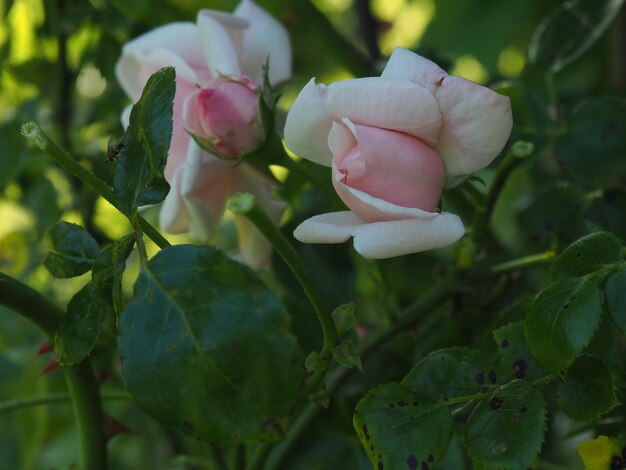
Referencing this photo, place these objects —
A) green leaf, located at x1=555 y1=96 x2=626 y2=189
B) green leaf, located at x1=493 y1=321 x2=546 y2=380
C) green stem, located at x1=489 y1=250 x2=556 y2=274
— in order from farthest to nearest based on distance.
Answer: green leaf, located at x1=555 y1=96 x2=626 y2=189, green stem, located at x1=489 y1=250 x2=556 y2=274, green leaf, located at x1=493 y1=321 x2=546 y2=380

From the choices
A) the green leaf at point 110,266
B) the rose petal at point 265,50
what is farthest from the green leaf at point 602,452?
the rose petal at point 265,50

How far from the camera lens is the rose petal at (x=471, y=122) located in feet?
1.39

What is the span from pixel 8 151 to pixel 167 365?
0.60 metres

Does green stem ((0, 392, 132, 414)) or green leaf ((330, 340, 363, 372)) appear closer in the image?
green leaf ((330, 340, 363, 372))

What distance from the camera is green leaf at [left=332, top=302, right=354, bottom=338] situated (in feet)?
1.40

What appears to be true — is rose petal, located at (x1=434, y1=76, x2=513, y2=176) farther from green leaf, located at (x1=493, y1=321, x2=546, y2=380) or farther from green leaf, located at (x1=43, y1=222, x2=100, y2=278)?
green leaf, located at (x1=43, y1=222, x2=100, y2=278)

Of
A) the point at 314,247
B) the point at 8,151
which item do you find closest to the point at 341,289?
the point at 314,247

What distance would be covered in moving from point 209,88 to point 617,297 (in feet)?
0.89

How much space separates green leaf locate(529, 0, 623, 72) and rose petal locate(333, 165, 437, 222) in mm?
411

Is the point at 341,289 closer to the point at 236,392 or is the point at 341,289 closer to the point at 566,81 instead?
the point at 236,392

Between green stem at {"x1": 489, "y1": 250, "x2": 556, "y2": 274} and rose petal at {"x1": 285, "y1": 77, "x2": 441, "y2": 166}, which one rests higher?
rose petal at {"x1": 285, "y1": 77, "x2": 441, "y2": 166}

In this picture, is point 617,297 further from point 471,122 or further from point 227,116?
point 227,116

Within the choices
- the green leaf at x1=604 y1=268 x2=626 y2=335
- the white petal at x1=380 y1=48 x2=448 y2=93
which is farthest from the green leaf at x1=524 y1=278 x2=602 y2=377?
the white petal at x1=380 y1=48 x2=448 y2=93

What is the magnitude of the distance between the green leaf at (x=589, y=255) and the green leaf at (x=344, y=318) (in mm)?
105
